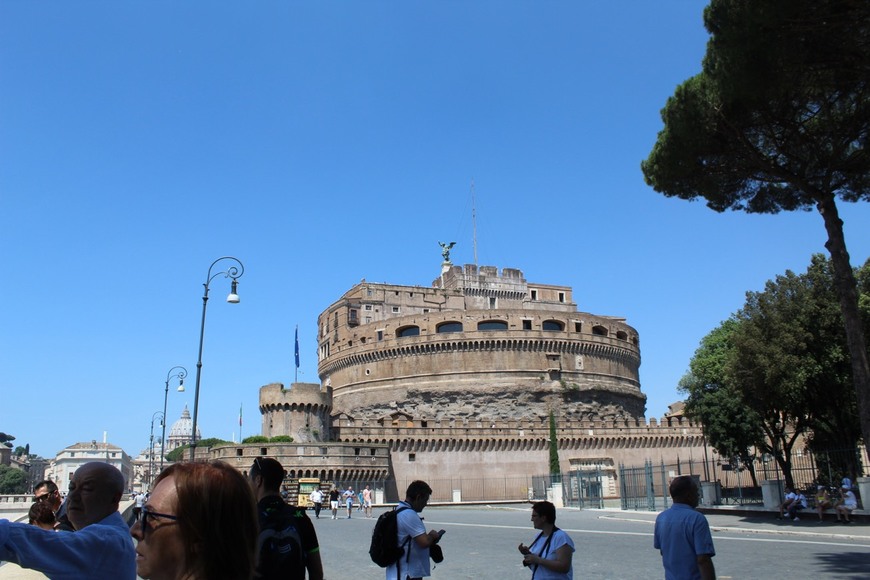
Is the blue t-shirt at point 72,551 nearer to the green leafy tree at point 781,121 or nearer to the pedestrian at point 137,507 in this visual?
the pedestrian at point 137,507

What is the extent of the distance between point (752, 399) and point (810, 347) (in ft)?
9.68

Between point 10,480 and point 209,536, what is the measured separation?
318ft

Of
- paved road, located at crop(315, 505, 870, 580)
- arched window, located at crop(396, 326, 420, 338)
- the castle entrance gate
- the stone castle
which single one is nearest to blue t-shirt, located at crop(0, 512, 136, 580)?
paved road, located at crop(315, 505, 870, 580)

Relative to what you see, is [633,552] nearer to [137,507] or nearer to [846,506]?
[846,506]

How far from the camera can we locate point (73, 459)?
3637 inches

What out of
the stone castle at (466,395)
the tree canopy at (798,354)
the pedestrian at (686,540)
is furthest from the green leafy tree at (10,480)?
the pedestrian at (686,540)

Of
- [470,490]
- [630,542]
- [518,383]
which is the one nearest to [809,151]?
[630,542]

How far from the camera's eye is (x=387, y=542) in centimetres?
521

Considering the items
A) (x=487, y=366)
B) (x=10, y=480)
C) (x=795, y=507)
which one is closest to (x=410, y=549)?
(x=795, y=507)

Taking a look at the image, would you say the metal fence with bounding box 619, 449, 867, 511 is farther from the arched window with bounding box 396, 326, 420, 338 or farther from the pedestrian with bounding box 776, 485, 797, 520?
the arched window with bounding box 396, 326, 420, 338

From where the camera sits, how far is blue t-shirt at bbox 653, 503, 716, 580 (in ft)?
15.6

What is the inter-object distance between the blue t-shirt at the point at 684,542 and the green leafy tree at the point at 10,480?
94.8 m

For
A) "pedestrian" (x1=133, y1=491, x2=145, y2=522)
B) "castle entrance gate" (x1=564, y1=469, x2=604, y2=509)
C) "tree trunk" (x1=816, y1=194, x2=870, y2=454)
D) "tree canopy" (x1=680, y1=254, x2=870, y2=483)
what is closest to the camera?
"pedestrian" (x1=133, y1=491, x2=145, y2=522)

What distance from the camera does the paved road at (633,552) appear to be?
9.80 m
